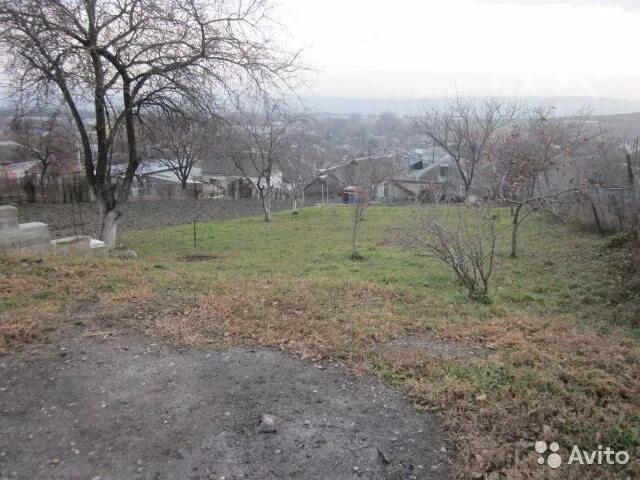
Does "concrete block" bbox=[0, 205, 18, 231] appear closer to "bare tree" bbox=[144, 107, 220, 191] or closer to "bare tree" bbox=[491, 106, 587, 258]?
"bare tree" bbox=[144, 107, 220, 191]

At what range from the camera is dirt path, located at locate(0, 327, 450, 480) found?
2.53 meters

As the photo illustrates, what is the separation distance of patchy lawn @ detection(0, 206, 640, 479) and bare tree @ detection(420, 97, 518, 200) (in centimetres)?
1404

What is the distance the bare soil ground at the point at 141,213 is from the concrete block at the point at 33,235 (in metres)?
8.44

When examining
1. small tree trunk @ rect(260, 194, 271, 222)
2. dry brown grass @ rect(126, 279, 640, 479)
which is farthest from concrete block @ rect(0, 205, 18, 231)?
small tree trunk @ rect(260, 194, 271, 222)

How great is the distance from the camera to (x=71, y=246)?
26.8 feet

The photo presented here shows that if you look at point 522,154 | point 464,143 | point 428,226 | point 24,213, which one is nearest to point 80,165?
point 24,213

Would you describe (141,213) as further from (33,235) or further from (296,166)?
(33,235)

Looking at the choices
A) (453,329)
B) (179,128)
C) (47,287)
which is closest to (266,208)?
(179,128)

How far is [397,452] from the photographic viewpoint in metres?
2.68

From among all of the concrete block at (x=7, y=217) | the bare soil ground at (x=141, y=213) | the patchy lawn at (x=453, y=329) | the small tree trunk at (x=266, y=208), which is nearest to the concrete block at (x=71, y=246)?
the concrete block at (x=7, y=217)

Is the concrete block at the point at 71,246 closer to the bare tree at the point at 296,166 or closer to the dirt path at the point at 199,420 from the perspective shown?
the dirt path at the point at 199,420

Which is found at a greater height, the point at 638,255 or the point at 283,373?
the point at 638,255

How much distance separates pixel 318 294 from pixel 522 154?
8.13 meters

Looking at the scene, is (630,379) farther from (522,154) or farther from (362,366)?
(522,154)
